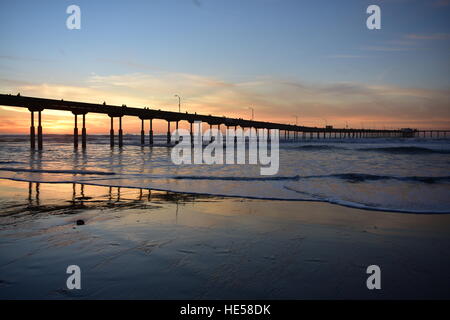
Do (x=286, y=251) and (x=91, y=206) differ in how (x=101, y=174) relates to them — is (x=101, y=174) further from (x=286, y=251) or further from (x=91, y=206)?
(x=286, y=251)

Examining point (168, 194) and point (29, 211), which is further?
point (168, 194)

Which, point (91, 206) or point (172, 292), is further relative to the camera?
point (91, 206)

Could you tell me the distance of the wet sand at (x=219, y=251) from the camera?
3.97 m

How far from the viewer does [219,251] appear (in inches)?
209

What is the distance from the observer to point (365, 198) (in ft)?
35.2

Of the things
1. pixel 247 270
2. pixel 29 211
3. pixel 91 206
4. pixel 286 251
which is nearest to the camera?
pixel 247 270

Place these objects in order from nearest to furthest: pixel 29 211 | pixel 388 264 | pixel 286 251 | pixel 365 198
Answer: pixel 388 264 → pixel 286 251 → pixel 29 211 → pixel 365 198

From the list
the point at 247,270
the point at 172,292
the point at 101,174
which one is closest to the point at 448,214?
the point at 247,270

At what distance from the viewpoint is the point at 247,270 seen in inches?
178

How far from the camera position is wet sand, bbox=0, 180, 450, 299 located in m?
3.97
